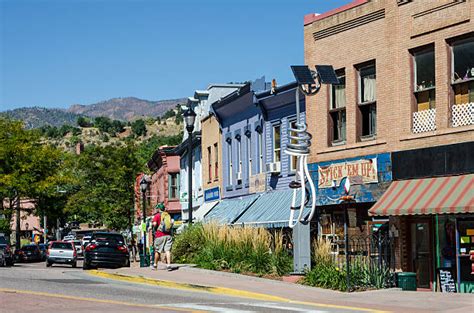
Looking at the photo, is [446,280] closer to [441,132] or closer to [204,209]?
[441,132]

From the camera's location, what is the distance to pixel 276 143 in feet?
107

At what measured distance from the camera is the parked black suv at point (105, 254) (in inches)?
1348

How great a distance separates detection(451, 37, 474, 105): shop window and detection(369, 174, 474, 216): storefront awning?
2243mm

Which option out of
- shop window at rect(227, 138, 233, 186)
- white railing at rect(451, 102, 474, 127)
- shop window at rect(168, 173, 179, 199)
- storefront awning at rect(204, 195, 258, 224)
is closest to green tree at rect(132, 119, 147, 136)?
shop window at rect(168, 173, 179, 199)

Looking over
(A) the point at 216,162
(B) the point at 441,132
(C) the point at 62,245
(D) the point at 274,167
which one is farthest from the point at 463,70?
(C) the point at 62,245

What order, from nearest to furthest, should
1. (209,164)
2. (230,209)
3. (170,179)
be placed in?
(230,209) → (209,164) → (170,179)

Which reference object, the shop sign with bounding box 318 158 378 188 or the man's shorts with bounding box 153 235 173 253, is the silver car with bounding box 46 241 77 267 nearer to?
the man's shorts with bounding box 153 235 173 253

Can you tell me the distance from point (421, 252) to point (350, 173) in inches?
132

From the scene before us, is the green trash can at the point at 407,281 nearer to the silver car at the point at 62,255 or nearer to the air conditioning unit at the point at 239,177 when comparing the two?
the air conditioning unit at the point at 239,177

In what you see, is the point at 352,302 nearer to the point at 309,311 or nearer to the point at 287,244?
the point at 309,311

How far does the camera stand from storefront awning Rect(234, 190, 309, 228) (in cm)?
2884

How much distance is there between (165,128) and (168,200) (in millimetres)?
123492

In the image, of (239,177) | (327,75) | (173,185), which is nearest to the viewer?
(327,75)

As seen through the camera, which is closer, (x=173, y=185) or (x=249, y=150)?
(x=249, y=150)
